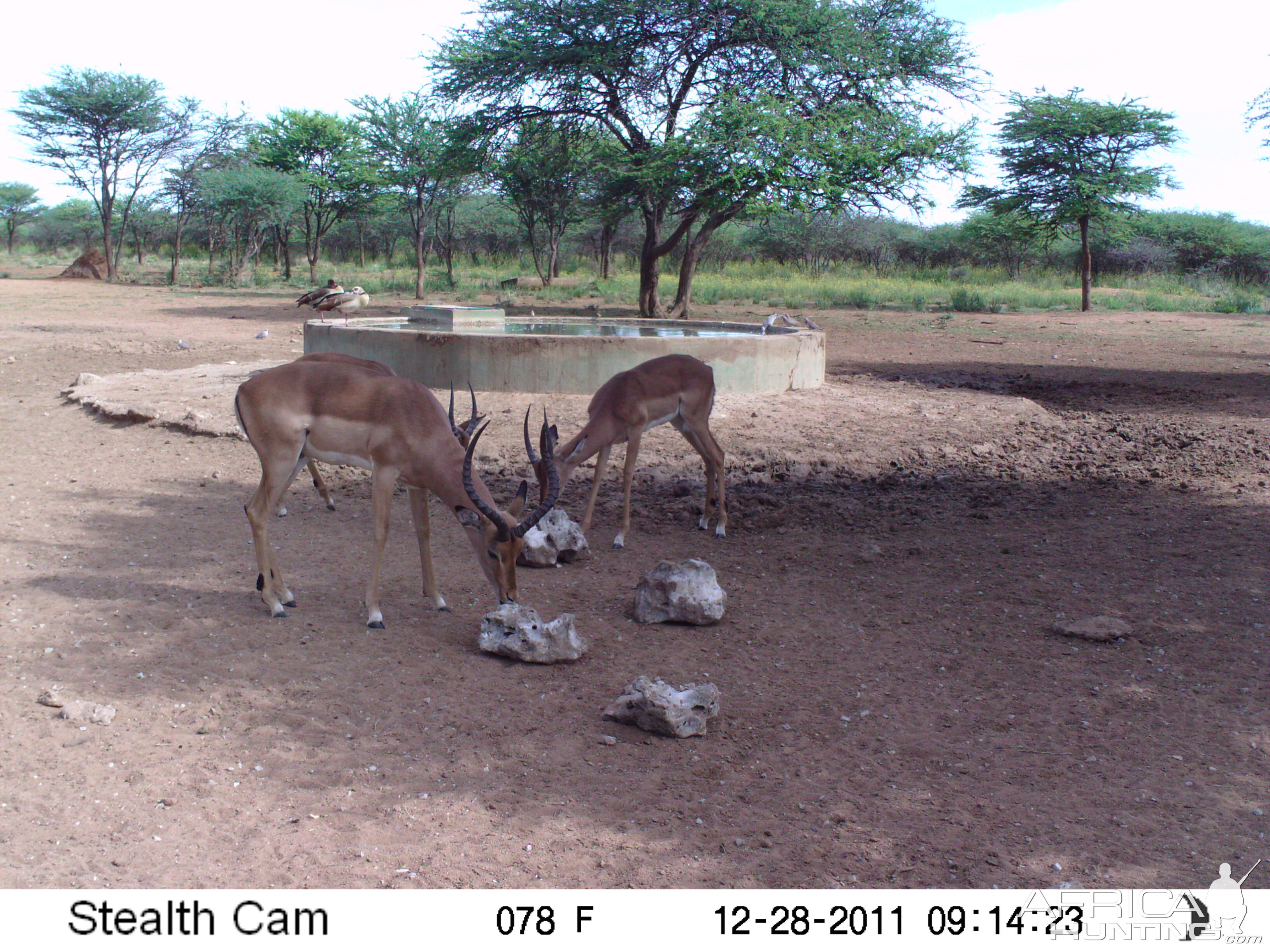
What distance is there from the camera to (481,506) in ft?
16.0

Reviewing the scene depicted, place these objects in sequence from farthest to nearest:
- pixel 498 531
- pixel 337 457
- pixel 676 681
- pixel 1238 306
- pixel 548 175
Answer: pixel 1238 306 < pixel 548 175 < pixel 337 457 < pixel 498 531 < pixel 676 681

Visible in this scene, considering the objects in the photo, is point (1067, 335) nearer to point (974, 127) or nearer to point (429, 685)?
point (974, 127)

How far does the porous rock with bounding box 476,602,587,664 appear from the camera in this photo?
4.69 m

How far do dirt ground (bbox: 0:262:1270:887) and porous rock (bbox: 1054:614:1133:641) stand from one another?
6cm

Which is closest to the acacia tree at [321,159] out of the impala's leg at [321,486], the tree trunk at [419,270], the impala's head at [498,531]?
the tree trunk at [419,270]

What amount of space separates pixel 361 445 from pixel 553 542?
157cm

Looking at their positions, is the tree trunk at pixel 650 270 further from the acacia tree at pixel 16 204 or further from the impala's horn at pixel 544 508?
the acacia tree at pixel 16 204

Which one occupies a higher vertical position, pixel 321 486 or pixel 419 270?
pixel 419 270

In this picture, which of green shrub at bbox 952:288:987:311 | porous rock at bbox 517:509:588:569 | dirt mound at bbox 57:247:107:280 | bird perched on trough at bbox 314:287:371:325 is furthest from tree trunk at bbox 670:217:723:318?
dirt mound at bbox 57:247:107:280

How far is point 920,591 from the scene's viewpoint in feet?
19.2

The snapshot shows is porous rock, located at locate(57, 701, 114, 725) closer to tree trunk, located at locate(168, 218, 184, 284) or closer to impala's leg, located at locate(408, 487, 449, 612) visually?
impala's leg, located at locate(408, 487, 449, 612)

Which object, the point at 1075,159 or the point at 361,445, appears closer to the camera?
the point at 361,445

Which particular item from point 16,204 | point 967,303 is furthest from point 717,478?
point 16,204

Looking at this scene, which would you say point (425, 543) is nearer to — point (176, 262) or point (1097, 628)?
point (1097, 628)
